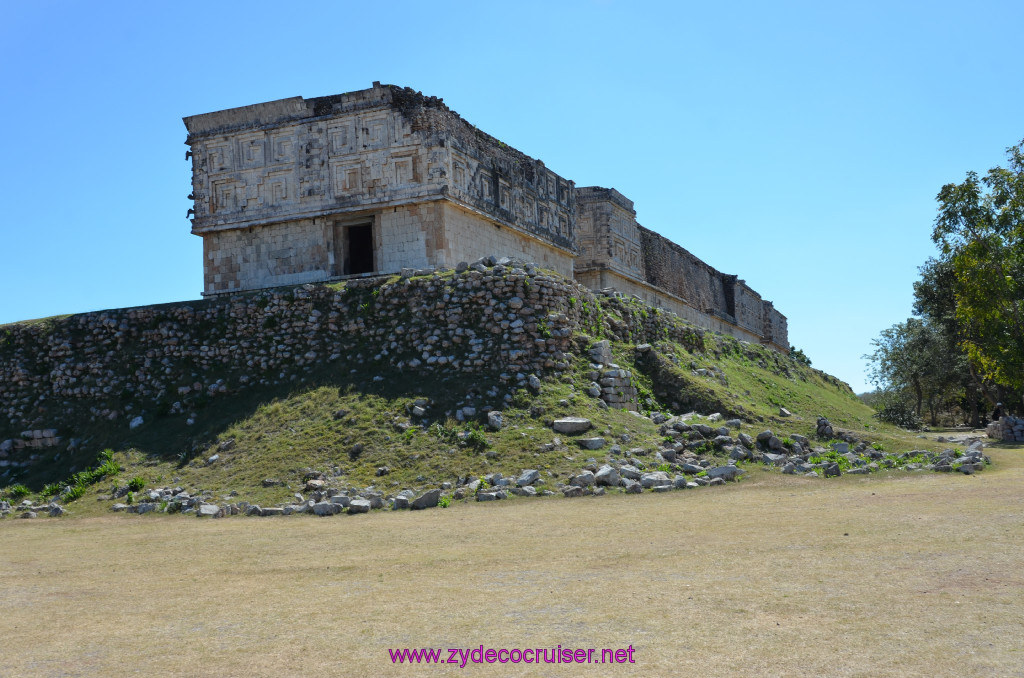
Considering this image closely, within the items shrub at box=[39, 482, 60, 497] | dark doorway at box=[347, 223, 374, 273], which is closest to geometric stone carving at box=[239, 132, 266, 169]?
dark doorway at box=[347, 223, 374, 273]

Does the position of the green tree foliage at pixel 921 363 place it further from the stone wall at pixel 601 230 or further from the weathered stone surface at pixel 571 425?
the weathered stone surface at pixel 571 425

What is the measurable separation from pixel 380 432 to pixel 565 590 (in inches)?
294

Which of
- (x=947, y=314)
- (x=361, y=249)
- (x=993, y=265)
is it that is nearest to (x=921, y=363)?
(x=947, y=314)

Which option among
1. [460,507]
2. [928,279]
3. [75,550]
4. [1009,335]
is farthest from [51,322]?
[928,279]

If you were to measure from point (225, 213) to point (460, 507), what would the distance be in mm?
11760

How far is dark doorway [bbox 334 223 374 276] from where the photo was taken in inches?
746

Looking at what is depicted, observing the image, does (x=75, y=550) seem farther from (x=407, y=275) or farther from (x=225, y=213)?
(x=225, y=213)

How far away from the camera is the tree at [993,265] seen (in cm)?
2006

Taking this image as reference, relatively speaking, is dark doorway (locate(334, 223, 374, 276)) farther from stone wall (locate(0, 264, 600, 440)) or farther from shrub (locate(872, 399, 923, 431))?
shrub (locate(872, 399, 923, 431))

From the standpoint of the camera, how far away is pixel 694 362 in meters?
18.7

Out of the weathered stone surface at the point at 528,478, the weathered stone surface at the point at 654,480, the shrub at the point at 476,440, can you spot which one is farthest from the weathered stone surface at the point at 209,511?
the weathered stone surface at the point at 654,480

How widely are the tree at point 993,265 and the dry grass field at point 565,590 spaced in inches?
460

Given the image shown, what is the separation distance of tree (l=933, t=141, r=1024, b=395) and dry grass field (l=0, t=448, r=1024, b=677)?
11675 millimetres

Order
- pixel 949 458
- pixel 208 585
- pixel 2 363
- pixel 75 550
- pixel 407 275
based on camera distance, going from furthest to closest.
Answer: pixel 2 363 < pixel 407 275 < pixel 949 458 < pixel 75 550 < pixel 208 585
